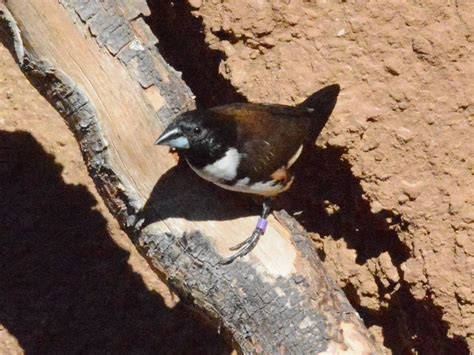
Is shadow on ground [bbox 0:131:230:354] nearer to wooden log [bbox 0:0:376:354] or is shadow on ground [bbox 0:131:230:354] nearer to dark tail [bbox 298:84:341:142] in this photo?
wooden log [bbox 0:0:376:354]

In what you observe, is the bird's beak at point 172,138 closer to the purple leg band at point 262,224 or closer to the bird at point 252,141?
the bird at point 252,141

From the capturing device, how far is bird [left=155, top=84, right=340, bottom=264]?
4.24m

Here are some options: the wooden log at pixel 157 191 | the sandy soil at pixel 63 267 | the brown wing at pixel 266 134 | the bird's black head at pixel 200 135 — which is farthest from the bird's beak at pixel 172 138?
the sandy soil at pixel 63 267

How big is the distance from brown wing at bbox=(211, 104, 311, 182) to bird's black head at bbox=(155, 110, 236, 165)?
0.09 meters

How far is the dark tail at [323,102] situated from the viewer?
4.53 metres

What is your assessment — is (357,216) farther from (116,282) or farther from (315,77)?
(116,282)

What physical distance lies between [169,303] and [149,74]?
1.95 meters

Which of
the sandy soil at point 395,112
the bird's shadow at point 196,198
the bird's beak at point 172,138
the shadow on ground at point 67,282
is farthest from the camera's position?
the shadow on ground at point 67,282

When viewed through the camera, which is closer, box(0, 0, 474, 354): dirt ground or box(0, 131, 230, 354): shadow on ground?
box(0, 0, 474, 354): dirt ground

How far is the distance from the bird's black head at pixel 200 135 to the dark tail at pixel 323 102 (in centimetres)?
40

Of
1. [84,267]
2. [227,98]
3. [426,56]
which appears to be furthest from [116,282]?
[426,56]

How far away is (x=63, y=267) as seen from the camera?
5.85m

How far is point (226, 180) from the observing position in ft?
14.1

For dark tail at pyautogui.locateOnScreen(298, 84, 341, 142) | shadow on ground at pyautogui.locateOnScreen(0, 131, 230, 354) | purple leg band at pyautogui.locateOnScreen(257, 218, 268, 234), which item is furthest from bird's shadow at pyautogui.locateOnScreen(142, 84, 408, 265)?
shadow on ground at pyautogui.locateOnScreen(0, 131, 230, 354)
